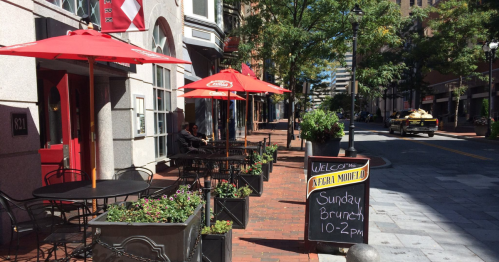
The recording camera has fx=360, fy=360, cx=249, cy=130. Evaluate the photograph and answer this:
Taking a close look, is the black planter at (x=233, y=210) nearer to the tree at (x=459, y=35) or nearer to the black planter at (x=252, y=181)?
the black planter at (x=252, y=181)

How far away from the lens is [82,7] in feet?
23.0

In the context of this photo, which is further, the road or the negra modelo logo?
the negra modelo logo

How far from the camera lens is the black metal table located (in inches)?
147

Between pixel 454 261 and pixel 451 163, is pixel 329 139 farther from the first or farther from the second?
pixel 454 261

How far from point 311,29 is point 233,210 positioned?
13276mm

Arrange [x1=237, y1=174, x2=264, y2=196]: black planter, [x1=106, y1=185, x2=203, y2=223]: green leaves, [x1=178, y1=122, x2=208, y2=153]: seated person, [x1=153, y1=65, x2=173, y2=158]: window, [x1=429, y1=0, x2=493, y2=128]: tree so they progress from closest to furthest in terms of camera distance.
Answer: [x1=106, y1=185, x2=203, y2=223]: green leaves, [x1=237, y1=174, x2=264, y2=196]: black planter, [x1=178, y1=122, x2=208, y2=153]: seated person, [x1=153, y1=65, x2=173, y2=158]: window, [x1=429, y1=0, x2=493, y2=128]: tree

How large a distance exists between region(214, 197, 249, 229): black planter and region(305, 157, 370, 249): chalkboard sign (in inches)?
48.9

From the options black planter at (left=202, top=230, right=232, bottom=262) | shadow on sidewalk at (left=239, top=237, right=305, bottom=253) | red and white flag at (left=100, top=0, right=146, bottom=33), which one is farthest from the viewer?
red and white flag at (left=100, top=0, right=146, bottom=33)

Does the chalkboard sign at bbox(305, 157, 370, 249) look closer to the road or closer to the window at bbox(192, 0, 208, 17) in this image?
the road

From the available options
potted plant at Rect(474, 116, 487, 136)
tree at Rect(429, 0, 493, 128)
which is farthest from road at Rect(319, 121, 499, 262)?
tree at Rect(429, 0, 493, 128)

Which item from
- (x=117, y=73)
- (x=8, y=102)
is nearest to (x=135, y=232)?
(x=8, y=102)

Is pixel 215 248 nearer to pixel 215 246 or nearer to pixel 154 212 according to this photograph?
pixel 215 246

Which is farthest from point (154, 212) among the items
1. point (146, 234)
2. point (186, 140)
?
point (186, 140)

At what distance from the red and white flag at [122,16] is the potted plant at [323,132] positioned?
6670 mm
